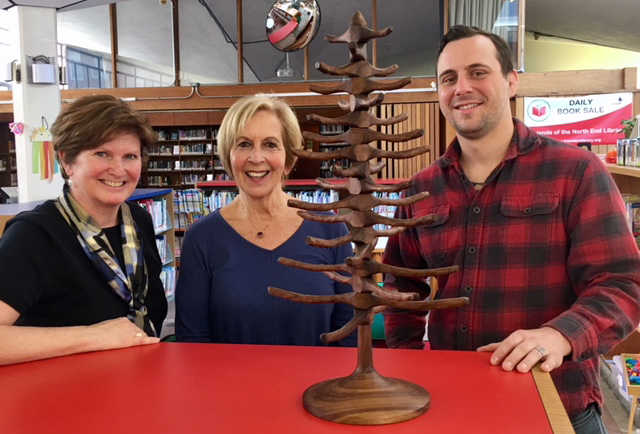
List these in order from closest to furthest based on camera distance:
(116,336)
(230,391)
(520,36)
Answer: (230,391), (116,336), (520,36)

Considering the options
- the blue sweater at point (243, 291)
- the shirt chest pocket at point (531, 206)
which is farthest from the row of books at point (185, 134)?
the shirt chest pocket at point (531, 206)

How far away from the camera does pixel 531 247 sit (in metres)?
1.80

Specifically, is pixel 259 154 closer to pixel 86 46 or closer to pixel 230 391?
pixel 230 391

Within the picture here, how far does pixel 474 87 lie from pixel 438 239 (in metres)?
0.47

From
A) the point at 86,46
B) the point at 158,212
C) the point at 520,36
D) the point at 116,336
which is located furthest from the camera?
the point at 86,46

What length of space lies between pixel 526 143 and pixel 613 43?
62.2 feet

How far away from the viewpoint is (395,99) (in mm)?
10891

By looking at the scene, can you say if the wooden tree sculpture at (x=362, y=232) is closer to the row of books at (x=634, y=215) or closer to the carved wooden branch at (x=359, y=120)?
the carved wooden branch at (x=359, y=120)

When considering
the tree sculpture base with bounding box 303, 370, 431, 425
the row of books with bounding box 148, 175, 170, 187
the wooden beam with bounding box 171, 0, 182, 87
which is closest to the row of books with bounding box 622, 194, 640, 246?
the tree sculpture base with bounding box 303, 370, 431, 425

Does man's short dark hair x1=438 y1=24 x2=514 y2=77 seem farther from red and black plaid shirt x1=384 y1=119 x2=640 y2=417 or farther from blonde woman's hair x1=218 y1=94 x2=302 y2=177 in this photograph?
blonde woman's hair x1=218 y1=94 x2=302 y2=177

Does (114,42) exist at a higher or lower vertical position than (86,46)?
lower

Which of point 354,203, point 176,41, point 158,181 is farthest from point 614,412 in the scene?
point 158,181

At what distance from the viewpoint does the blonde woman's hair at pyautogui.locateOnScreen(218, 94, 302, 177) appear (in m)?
2.08

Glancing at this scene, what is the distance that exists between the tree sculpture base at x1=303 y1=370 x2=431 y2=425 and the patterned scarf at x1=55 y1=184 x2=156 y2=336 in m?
1.03
